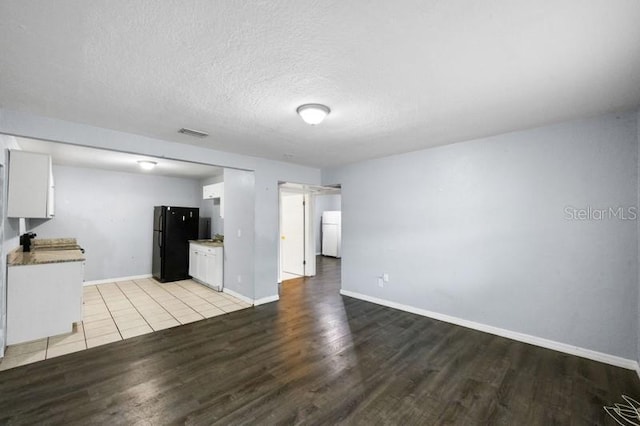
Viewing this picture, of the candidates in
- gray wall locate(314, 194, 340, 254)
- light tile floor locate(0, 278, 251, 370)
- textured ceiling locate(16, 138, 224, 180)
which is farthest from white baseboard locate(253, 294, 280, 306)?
gray wall locate(314, 194, 340, 254)

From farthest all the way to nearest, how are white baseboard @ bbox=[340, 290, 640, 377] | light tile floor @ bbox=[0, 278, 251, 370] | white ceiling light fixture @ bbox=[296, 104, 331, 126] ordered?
light tile floor @ bbox=[0, 278, 251, 370] < white baseboard @ bbox=[340, 290, 640, 377] < white ceiling light fixture @ bbox=[296, 104, 331, 126]

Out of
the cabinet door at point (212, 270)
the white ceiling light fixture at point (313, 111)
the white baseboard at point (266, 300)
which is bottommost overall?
the white baseboard at point (266, 300)

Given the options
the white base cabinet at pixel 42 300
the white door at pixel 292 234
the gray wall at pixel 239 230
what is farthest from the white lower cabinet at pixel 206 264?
the white base cabinet at pixel 42 300

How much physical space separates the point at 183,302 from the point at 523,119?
17.7ft

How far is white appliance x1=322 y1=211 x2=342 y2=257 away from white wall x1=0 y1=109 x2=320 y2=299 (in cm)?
401

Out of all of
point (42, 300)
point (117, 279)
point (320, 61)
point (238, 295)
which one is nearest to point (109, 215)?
point (117, 279)

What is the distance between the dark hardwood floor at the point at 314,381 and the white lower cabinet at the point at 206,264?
5.74 feet

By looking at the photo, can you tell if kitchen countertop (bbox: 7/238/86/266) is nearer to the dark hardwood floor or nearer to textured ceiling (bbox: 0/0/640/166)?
the dark hardwood floor

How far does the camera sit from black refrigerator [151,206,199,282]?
19.2 ft

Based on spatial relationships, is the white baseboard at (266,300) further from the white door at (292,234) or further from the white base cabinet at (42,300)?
the white base cabinet at (42,300)

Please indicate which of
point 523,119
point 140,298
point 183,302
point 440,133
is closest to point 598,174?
point 523,119

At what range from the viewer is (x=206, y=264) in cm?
549

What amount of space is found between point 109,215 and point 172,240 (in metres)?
1.51

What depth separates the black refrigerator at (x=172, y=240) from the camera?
5863 millimetres
